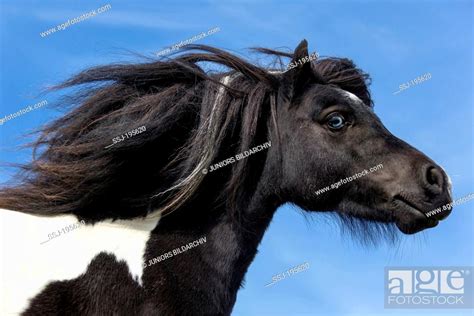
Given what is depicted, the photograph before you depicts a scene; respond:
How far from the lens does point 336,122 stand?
5.98 m

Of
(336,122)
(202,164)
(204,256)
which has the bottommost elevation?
(204,256)

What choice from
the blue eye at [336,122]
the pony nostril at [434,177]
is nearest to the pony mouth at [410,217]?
the pony nostril at [434,177]

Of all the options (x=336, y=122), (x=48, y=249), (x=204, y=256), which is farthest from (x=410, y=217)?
(x=48, y=249)

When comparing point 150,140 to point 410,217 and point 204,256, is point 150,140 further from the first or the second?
point 410,217

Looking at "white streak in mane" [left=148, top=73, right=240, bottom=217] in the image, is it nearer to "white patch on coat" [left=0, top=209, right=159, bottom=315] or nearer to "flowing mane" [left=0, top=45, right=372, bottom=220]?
"flowing mane" [left=0, top=45, right=372, bottom=220]

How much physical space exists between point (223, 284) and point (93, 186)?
4.71 ft

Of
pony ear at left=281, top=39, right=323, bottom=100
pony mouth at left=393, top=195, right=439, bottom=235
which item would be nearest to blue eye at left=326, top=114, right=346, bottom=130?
pony ear at left=281, top=39, right=323, bottom=100

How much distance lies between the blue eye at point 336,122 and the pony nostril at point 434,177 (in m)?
0.86

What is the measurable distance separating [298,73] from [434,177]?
5.19ft

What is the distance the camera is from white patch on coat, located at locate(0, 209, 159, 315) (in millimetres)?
5207

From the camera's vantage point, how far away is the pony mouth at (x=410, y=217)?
5.80 meters

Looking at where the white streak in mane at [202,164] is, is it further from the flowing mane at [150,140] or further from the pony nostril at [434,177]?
the pony nostril at [434,177]

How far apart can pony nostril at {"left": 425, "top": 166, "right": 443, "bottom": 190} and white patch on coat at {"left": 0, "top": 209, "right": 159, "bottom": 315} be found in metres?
2.50

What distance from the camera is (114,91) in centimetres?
632
